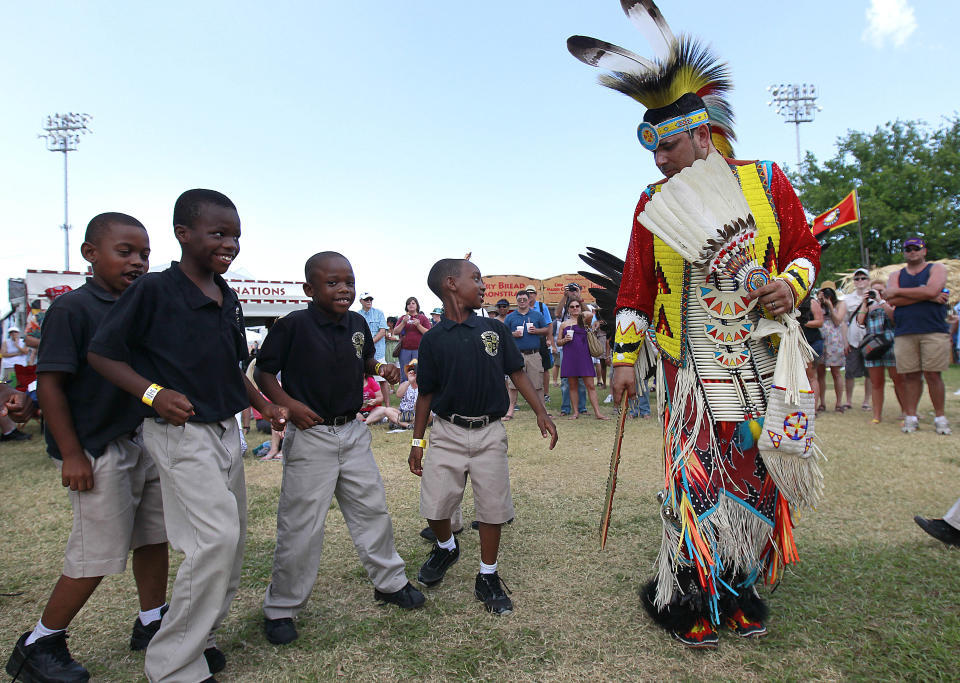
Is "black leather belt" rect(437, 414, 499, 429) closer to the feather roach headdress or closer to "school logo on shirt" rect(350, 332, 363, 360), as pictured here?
"school logo on shirt" rect(350, 332, 363, 360)

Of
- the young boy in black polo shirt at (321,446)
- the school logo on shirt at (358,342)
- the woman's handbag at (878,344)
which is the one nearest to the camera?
the young boy in black polo shirt at (321,446)

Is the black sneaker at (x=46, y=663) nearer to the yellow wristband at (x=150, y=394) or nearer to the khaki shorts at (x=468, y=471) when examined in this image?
the yellow wristband at (x=150, y=394)

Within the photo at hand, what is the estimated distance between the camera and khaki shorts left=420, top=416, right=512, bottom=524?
3.02 metres

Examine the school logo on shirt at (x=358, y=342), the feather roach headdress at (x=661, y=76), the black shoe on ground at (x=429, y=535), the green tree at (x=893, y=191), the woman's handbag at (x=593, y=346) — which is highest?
the green tree at (x=893, y=191)

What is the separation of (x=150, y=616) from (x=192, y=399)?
1.11 metres

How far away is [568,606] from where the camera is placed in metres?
2.84

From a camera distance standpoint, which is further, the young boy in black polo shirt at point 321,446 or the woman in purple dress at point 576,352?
the woman in purple dress at point 576,352

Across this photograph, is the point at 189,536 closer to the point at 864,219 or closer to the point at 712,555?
the point at 712,555

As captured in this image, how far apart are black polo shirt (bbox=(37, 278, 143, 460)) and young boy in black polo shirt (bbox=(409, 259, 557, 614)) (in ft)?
4.37

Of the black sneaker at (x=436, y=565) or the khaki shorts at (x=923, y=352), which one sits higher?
the khaki shorts at (x=923, y=352)

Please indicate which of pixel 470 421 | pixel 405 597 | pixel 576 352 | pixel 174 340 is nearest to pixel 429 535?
pixel 405 597

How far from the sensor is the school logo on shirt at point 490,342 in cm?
317

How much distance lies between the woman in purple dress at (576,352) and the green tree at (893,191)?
21746mm

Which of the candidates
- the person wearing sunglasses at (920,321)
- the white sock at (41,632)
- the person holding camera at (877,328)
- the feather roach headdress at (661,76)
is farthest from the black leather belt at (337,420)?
the person holding camera at (877,328)
